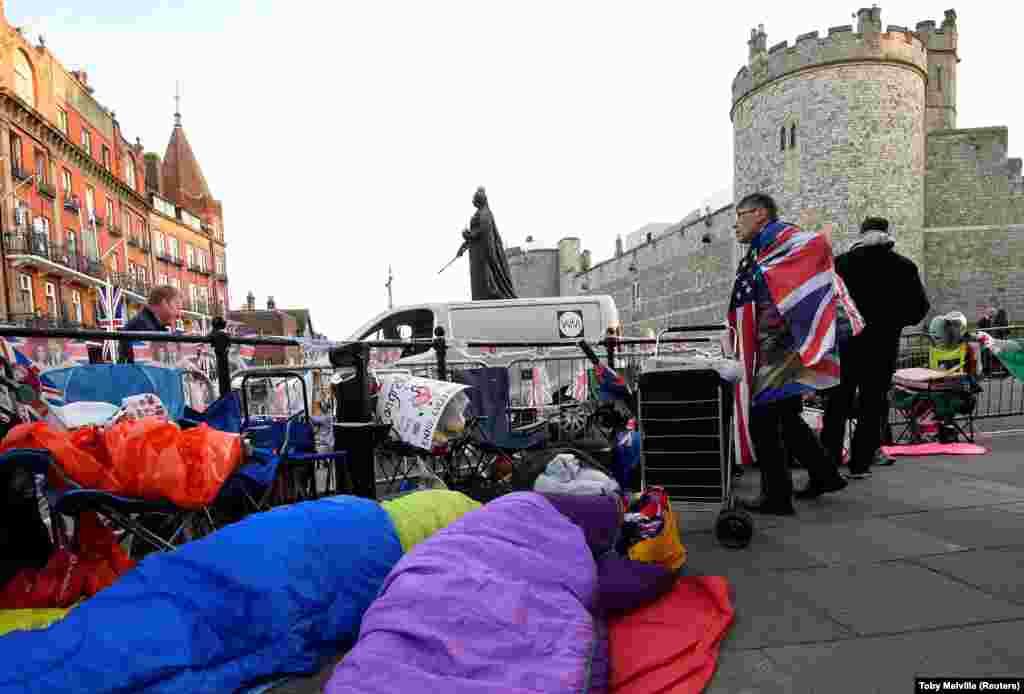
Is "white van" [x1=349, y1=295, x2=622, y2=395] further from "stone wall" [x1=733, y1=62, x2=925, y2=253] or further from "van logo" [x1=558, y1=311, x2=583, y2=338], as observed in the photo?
"stone wall" [x1=733, y1=62, x2=925, y2=253]

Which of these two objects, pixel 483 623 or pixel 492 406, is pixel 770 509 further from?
pixel 483 623

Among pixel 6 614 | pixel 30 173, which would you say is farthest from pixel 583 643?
pixel 30 173

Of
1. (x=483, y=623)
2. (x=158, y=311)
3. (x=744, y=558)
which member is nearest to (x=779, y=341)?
(x=744, y=558)

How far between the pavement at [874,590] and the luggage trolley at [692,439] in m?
0.22

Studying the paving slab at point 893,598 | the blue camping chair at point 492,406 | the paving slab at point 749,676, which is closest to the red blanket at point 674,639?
the paving slab at point 749,676

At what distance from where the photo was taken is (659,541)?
2.74 metres

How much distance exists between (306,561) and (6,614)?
50.7 inches

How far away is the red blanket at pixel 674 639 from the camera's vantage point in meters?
1.85

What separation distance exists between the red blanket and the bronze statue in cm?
863

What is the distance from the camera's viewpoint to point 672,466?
10.8 feet

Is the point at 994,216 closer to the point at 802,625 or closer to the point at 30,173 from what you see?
the point at 802,625

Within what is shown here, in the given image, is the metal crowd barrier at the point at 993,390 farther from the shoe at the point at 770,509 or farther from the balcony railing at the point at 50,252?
the balcony railing at the point at 50,252

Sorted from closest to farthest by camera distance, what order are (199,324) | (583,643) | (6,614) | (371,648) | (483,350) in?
1. (371,648)
2. (583,643)
3. (6,614)
4. (483,350)
5. (199,324)

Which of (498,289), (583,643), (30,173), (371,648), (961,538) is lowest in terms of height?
(961,538)
